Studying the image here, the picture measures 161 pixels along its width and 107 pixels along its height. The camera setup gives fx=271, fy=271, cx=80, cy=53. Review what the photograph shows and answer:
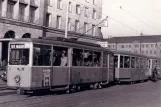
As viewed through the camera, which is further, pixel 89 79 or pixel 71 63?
pixel 89 79

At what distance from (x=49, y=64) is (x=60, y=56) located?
0.99 metres

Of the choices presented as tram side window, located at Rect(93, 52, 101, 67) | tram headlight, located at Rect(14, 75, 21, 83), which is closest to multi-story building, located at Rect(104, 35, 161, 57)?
tram side window, located at Rect(93, 52, 101, 67)

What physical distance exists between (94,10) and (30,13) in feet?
55.8

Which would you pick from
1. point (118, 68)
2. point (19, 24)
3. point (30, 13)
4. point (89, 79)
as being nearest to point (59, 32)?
point (30, 13)

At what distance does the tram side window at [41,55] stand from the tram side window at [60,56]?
42 centimetres

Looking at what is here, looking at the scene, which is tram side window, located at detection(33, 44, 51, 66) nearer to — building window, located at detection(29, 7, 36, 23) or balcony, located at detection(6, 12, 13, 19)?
balcony, located at detection(6, 12, 13, 19)

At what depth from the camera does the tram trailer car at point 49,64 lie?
12.6 meters

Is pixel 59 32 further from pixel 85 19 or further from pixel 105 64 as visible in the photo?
pixel 105 64

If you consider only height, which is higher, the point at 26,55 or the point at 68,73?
the point at 26,55

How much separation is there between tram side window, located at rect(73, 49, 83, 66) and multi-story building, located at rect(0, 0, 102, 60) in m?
11.5

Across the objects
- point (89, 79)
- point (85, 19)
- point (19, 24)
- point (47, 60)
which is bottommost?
point (89, 79)

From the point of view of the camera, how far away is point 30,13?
111 feet

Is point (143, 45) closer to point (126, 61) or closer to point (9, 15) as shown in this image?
point (9, 15)

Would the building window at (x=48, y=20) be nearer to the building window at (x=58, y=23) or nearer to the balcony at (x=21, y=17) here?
the building window at (x=58, y=23)
